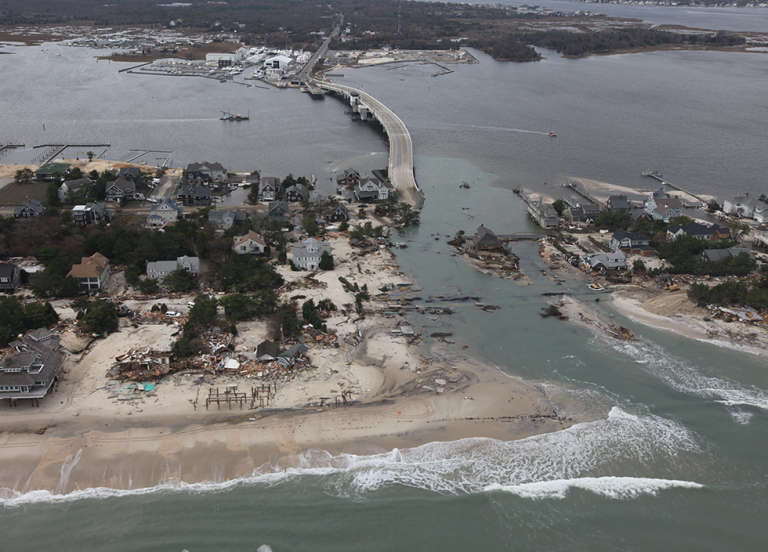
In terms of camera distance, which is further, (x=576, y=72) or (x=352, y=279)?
(x=576, y=72)

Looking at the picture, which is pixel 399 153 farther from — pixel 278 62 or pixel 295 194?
pixel 278 62

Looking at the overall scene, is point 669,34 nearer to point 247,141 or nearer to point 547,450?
point 247,141

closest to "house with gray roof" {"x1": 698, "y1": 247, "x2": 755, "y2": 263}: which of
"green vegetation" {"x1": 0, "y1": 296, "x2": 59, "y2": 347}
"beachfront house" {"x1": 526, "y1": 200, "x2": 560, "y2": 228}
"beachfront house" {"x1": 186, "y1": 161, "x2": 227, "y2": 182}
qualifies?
"beachfront house" {"x1": 526, "y1": 200, "x2": 560, "y2": 228}

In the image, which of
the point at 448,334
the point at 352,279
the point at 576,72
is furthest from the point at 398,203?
the point at 576,72

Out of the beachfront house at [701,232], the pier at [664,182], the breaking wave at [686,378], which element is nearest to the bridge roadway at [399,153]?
the beachfront house at [701,232]

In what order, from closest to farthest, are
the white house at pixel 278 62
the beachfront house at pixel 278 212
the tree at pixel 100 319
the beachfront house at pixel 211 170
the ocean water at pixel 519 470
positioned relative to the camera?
the ocean water at pixel 519 470, the tree at pixel 100 319, the beachfront house at pixel 278 212, the beachfront house at pixel 211 170, the white house at pixel 278 62

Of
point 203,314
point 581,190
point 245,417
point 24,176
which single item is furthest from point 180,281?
point 581,190

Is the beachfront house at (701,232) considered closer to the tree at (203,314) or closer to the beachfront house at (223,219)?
the beachfront house at (223,219)
